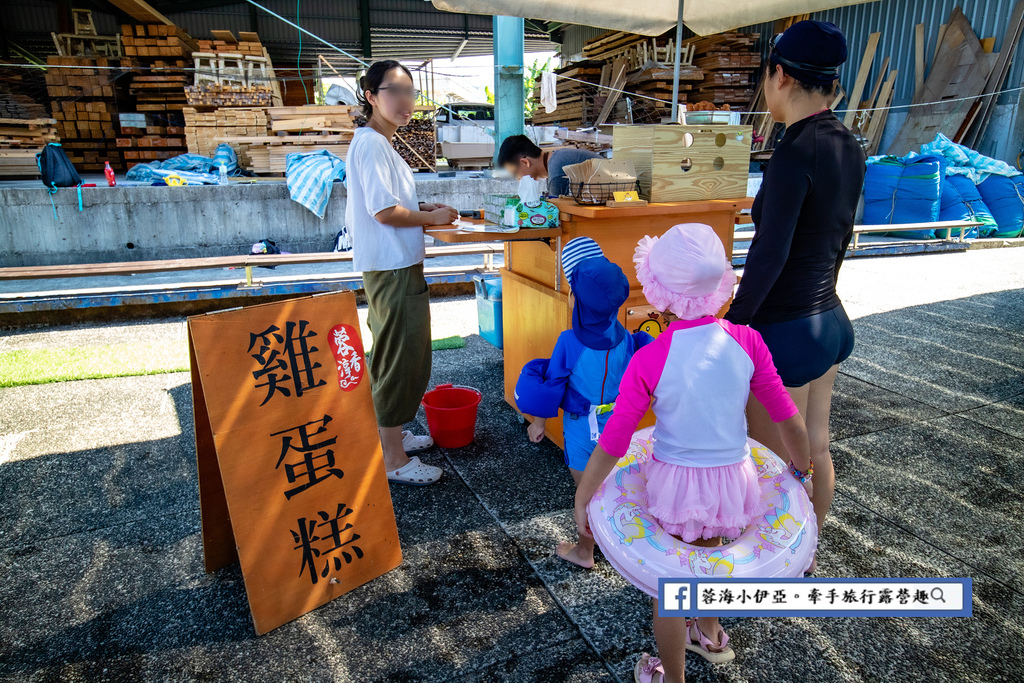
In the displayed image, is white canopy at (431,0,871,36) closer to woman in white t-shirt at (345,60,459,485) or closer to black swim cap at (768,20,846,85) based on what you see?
woman in white t-shirt at (345,60,459,485)

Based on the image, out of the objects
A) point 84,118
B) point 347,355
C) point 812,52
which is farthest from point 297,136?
point 812,52

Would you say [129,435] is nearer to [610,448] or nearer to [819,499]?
→ [610,448]

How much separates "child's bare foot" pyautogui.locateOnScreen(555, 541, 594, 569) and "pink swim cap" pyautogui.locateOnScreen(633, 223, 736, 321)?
131cm

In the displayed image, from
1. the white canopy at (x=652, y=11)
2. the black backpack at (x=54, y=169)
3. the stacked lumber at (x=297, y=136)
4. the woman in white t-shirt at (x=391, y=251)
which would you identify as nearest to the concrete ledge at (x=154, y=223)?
the black backpack at (x=54, y=169)

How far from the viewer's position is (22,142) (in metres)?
11.2

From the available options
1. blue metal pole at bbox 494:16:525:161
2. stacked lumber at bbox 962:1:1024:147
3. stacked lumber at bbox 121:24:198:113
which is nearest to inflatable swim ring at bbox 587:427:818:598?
blue metal pole at bbox 494:16:525:161

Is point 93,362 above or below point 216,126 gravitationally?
below

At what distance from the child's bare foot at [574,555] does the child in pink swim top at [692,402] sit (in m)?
0.81

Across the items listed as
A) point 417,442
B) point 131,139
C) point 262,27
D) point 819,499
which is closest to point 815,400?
point 819,499

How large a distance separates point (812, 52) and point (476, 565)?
7.67 feet

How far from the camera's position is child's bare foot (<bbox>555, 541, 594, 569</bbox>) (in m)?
2.62

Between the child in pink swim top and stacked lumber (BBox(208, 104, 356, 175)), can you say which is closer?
the child in pink swim top

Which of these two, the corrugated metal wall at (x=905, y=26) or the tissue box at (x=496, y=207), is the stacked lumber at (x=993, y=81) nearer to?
the corrugated metal wall at (x=905, y=26)

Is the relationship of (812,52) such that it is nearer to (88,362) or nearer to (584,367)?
(584,367)
